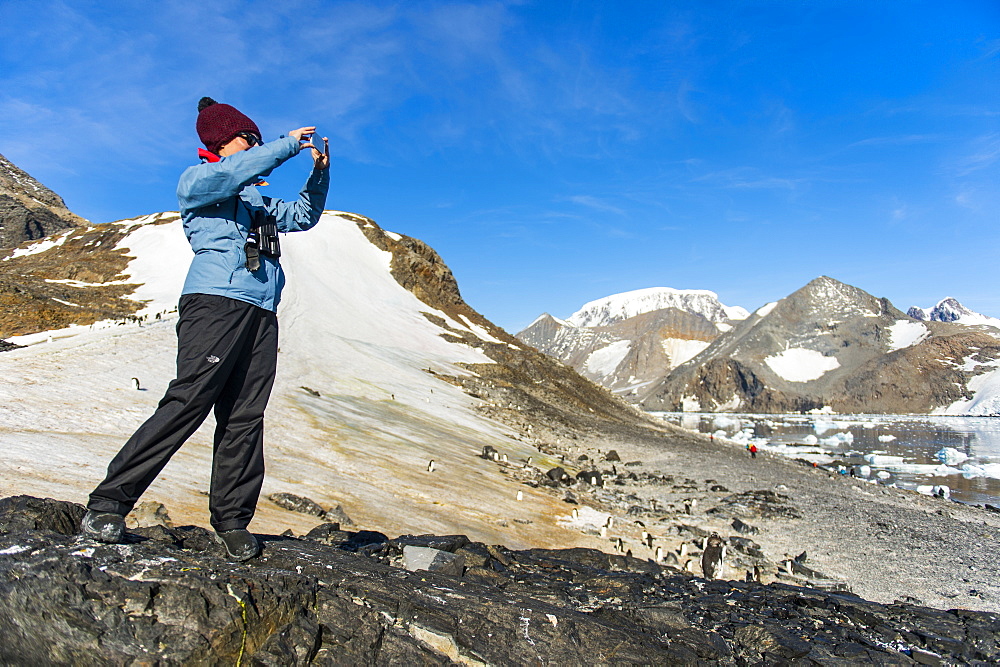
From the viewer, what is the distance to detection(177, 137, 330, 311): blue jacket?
11.8ft

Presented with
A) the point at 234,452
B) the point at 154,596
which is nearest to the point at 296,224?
the point at 234,452

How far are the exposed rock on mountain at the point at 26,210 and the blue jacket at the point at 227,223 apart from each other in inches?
3896

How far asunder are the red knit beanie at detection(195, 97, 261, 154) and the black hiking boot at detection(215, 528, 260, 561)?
2524 millimetres

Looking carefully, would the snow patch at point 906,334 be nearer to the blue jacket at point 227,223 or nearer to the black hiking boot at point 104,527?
the blue jacket at point 227,223

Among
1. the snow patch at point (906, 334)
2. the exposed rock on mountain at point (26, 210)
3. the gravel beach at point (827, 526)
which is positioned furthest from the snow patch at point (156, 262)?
the snow patch at point (906, 334)

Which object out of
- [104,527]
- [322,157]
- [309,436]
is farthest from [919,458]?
[104,527]

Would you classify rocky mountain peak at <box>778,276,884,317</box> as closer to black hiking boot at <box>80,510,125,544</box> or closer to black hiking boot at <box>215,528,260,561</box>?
black hiking boot at <box>215,528,260,561</box>

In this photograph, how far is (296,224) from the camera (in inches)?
172

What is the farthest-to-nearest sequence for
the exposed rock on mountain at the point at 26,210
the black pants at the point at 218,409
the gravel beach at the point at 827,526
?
the exposed rock on mountain at the point at 26,210 → the gravel beach at the point at 827,526 → the black pants at the point at 218,409

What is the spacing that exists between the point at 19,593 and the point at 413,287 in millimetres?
55226

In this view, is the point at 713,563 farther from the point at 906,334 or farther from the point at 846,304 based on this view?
the point at 846,304

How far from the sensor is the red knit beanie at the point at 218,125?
153 inches

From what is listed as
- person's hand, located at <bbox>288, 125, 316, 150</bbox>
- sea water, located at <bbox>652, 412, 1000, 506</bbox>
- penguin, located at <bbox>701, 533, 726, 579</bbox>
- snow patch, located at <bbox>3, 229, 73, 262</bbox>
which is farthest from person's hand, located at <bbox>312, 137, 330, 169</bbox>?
snow patch, located at <bbox>3, 229, 73, 262</bbox>

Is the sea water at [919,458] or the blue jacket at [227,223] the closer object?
the blue jacket at [227,223]
